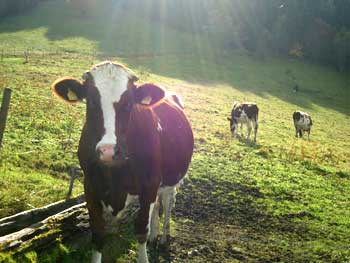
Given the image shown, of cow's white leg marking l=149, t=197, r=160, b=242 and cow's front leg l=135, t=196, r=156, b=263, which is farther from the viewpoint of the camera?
cow's white leg marking l=149, t=197, r=160, b=242

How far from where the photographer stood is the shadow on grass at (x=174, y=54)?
5229cm

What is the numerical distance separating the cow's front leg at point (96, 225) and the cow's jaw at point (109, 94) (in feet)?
4.62

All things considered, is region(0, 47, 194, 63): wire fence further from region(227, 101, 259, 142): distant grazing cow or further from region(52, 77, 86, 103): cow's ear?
region(52, 77, 86, 103): cow's ear

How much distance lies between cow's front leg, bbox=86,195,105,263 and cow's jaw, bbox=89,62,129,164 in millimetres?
1408

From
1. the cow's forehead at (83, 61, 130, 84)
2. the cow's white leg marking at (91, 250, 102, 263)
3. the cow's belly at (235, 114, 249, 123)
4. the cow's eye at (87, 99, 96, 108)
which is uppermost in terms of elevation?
the cow's forehead at (83, 61, 130, 84)

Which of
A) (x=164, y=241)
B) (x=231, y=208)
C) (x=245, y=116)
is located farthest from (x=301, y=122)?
(x=164, y=241)

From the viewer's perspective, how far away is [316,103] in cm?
5112

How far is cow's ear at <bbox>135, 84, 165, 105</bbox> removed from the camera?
6.25 m

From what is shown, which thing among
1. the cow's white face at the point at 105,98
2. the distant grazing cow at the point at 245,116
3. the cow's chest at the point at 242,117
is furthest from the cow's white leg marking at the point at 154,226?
the cow's chest at the point at 242,117

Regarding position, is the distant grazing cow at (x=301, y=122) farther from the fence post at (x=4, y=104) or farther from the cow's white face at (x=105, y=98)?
the cow's white face at (x=105, y=98)

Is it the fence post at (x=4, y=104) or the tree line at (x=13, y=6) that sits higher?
the tree line at (x=13, y=6)

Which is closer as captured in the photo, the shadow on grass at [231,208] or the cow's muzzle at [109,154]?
the cow's muzzle at [109,154]

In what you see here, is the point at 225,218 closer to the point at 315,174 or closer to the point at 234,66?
the point at 315,174

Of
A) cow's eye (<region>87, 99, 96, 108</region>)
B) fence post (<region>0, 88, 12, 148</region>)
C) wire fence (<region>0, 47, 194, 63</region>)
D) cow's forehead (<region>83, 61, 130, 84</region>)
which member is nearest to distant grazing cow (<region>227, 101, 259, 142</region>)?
fence post (<region>0, 88, 12, 148</region>)
